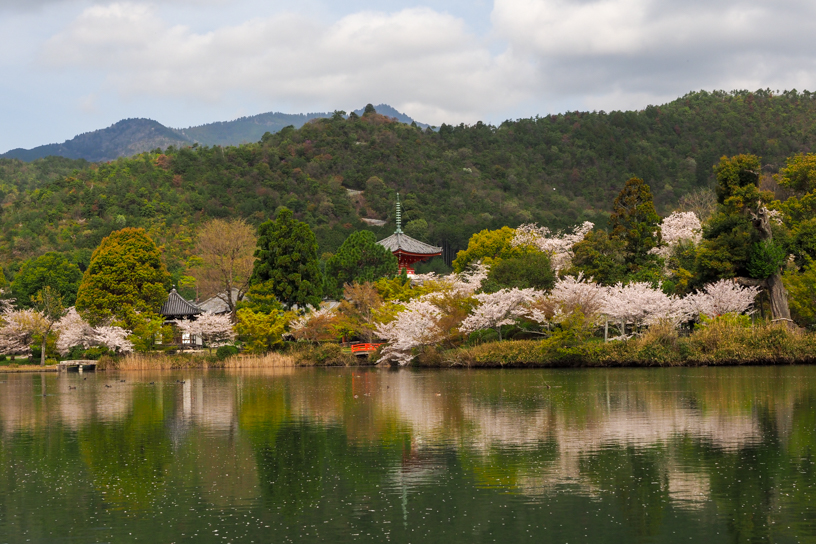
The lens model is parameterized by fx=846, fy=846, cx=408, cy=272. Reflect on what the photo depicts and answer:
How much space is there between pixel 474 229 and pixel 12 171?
68.4 m

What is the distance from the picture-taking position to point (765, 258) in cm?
3703

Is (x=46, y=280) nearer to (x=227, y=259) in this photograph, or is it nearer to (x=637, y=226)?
(x=227, y=259)

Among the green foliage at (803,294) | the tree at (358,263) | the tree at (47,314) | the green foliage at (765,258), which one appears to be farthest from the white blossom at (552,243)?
the tree at (47,314)

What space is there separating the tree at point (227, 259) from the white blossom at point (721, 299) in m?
27.4

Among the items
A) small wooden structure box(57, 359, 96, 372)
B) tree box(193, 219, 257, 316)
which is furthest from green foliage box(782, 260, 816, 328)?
small wooden structure box(57, 359, 96, 372)

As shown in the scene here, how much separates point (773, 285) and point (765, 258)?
1522 millimetres

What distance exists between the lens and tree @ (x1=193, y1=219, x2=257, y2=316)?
175ft

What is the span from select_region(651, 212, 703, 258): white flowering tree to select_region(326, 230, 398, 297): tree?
16.5 meters

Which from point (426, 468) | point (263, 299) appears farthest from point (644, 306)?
point (426, 468)

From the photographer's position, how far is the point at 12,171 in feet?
387

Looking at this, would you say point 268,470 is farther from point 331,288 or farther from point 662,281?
point 331,288

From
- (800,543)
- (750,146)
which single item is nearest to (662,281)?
(800,543)

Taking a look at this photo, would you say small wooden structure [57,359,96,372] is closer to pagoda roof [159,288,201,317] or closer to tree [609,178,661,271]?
pagoda roof [159,288,201,317]

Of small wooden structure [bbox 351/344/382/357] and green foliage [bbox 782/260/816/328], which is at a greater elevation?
green foliage [bbox 782/260/816/328]
